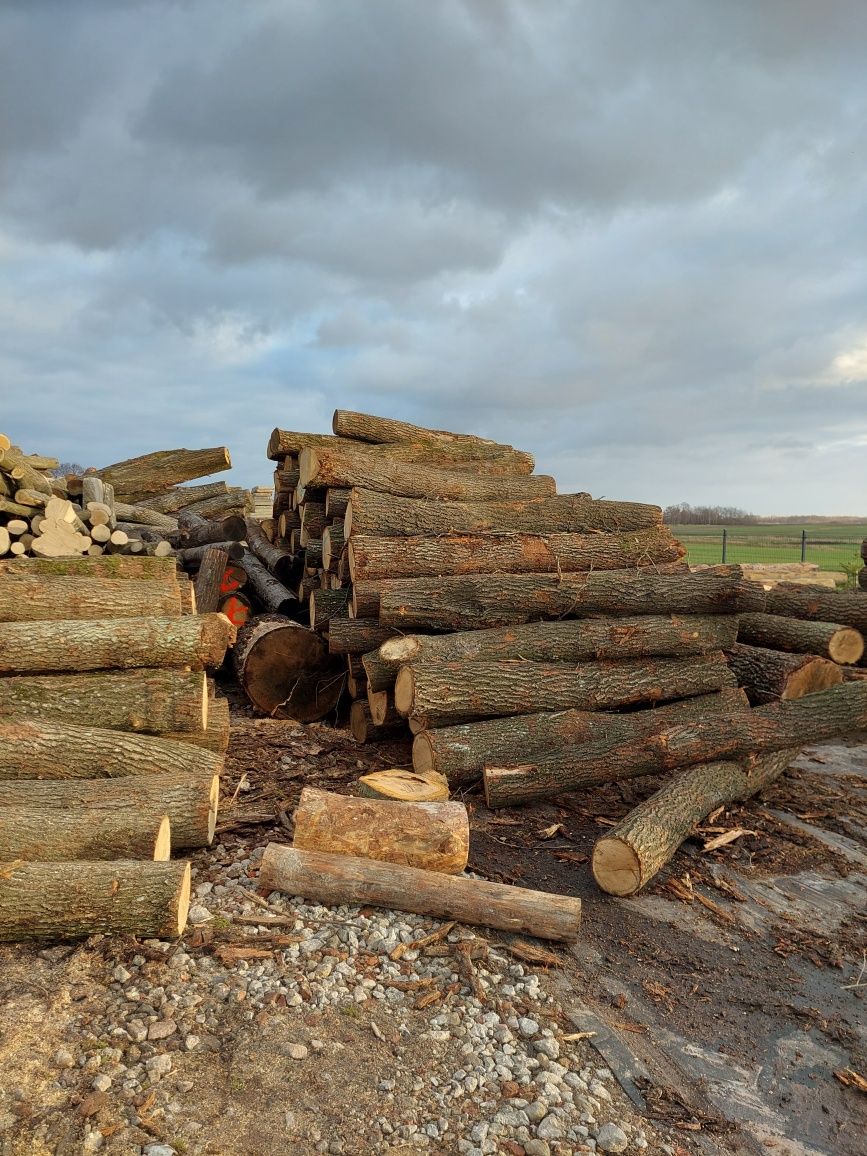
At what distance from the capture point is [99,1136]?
115 inches

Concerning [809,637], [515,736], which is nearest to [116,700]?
[515,736]

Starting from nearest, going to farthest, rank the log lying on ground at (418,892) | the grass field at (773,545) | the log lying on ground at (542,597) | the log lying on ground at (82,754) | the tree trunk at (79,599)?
the log lying on ground at (418,892) → the log lying on ground at (82,754) → the tree trunk at (79,599) → the log lying on ground at (542,597) → the grass field at (773,545)

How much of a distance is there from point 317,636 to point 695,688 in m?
4.06

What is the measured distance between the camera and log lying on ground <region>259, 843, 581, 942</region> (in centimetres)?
444

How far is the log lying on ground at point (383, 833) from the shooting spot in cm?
480

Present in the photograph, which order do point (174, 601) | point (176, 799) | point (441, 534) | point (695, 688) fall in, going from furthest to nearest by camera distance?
point (441, 534) < point (695, 688) < point (174, 601) < point (176, 799)

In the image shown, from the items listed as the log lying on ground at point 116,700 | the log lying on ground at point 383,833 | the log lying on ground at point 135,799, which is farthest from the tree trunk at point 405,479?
the log lying on ground at point 383,833

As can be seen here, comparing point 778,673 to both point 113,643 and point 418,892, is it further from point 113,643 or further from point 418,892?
point 113,643

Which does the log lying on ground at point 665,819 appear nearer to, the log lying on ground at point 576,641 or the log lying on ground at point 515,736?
the log lying on ground at point 515,736

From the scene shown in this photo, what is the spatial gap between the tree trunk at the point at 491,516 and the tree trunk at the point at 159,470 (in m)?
6.66

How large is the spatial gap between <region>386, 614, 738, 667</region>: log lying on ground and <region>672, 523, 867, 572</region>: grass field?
18.5 m

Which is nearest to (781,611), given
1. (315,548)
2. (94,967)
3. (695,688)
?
(695,688)

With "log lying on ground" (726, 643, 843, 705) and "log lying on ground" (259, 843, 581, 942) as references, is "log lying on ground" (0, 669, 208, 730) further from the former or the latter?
"log lying on ground" (726, 643, 843, 705)

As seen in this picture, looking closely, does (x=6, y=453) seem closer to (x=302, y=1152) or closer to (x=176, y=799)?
(x=176, y=799)
